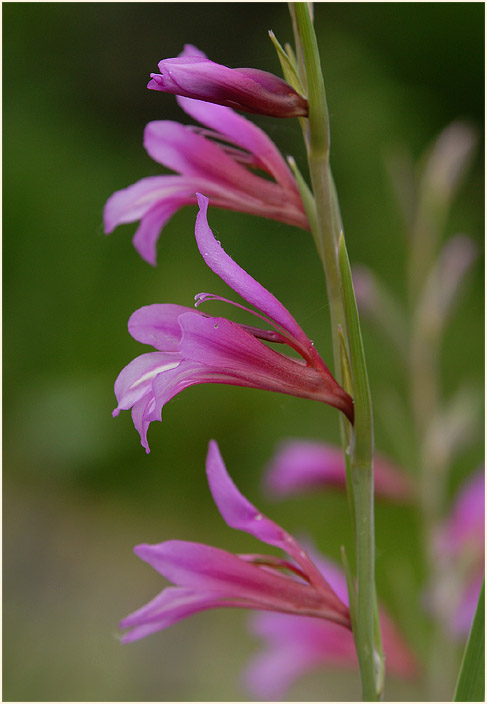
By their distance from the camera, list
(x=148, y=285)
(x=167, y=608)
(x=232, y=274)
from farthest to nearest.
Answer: (x=148, y=285)
(x=167, y=608)
(x=232, y=274)

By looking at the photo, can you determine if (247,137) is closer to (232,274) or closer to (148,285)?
(232,274)

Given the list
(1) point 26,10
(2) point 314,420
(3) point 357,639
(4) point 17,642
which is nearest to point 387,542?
(2) point 314,420

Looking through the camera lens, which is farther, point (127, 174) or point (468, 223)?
point (468, 223)

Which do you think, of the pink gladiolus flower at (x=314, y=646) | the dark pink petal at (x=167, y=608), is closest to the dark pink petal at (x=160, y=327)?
the dark pink petal at (x=167, y=608)

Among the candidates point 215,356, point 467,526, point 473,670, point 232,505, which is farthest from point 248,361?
point 467,526

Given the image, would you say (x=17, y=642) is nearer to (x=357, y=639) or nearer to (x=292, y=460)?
(x=292, y=460)
